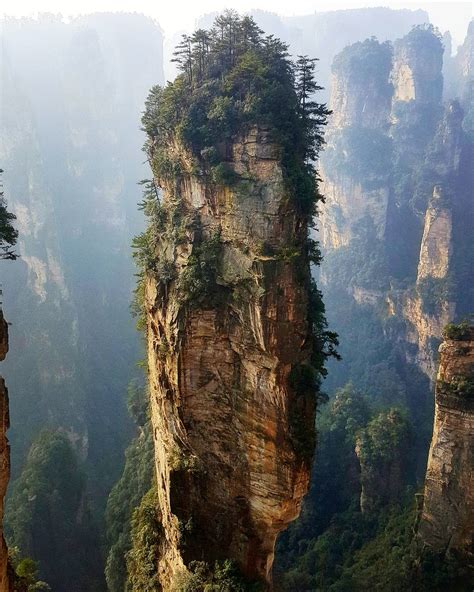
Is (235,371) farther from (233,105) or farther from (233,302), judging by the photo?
(233,105)

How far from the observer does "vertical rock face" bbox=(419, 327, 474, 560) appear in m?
18.2

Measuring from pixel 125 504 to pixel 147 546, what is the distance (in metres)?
9.07

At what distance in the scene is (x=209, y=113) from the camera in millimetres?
13594

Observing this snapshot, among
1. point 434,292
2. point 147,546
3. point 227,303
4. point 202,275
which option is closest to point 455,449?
point 227,303

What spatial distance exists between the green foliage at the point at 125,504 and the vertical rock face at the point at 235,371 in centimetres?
608

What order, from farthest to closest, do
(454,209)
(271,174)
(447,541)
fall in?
(454,209) → (447,541) → (271,174)

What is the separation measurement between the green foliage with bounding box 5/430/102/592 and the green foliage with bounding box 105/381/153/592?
312cm

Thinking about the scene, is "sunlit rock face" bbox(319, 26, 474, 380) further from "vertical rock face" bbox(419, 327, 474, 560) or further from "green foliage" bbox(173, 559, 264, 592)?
"green foliage" bbox(173, 559, 264, 592)

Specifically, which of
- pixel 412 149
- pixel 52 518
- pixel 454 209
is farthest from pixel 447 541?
pixel 412 149

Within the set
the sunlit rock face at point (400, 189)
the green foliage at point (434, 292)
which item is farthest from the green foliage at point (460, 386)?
the sunlit rock face at point (400, 189)

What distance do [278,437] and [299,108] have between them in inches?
311

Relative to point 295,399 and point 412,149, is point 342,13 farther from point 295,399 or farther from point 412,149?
point 295,399

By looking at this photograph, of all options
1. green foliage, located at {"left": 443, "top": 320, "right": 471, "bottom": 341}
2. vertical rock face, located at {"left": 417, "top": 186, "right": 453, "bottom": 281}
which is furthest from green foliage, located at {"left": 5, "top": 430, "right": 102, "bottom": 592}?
vertical rock face, located at {"left": 417, "top": 186, "right": 453, "bottom": 281}

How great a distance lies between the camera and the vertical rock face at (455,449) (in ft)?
59.6
